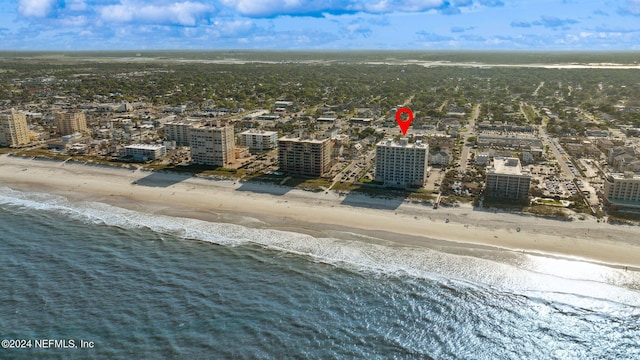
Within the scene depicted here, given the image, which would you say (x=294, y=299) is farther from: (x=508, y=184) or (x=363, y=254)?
(x=508, y=184)

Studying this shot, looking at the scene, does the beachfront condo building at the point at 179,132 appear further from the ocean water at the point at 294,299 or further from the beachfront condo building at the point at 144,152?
the ocean water at the point at 294,299

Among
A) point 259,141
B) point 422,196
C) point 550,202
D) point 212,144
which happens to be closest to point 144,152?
point 212,144

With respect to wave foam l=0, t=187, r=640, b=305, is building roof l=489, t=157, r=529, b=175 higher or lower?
higher

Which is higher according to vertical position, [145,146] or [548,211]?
[145,146]

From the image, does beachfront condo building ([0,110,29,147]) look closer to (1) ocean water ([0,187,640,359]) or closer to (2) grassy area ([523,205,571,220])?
(1) ocean water ([0,187,640,359])

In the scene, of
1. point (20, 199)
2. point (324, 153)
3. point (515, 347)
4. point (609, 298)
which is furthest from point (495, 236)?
point (20, 199)

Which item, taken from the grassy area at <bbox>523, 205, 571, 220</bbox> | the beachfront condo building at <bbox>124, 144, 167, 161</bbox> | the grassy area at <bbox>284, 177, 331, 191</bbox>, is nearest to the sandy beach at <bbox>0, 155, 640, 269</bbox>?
the grassy area at <bbox>523, 205, 571, 220</bbox>
